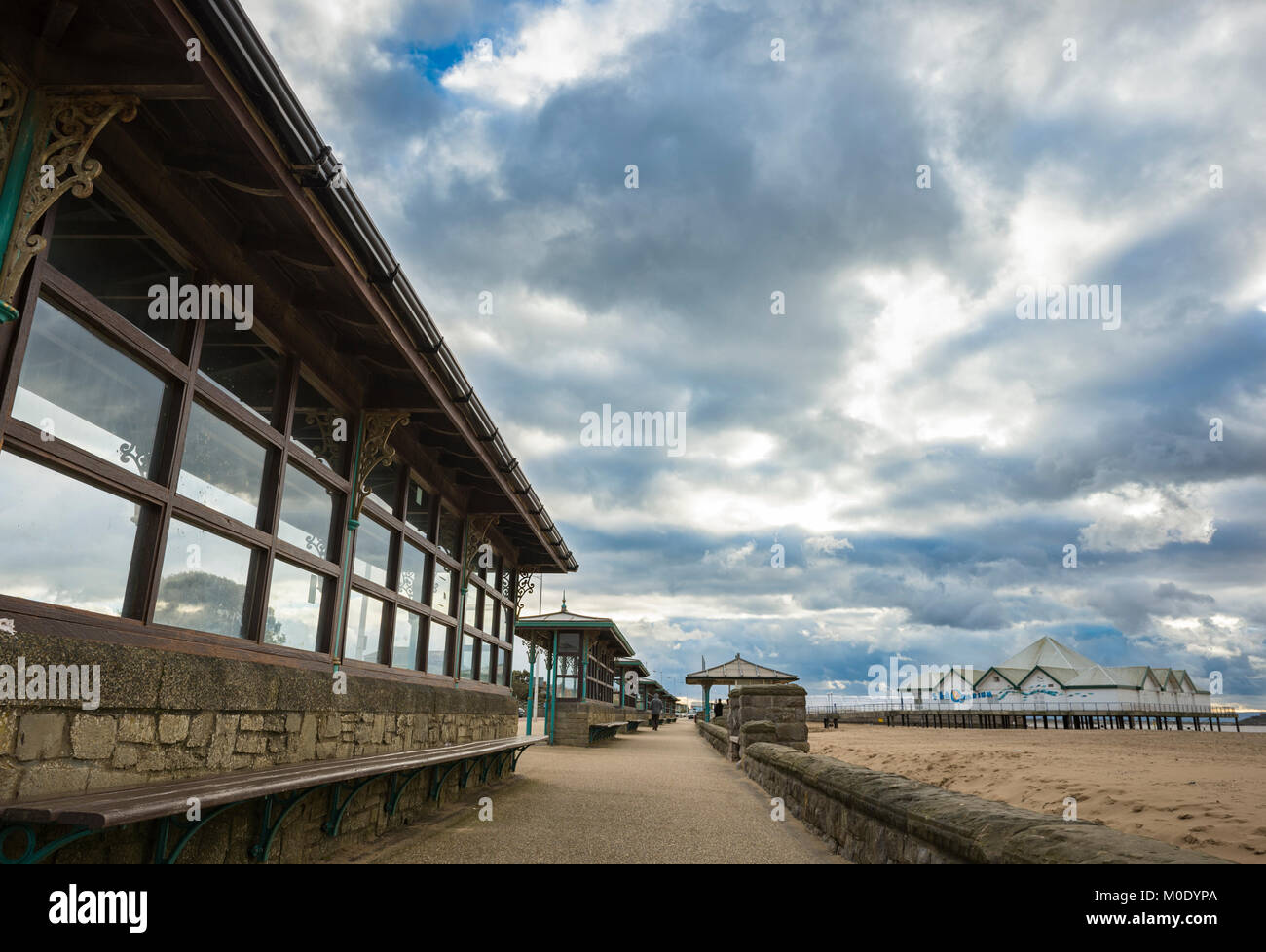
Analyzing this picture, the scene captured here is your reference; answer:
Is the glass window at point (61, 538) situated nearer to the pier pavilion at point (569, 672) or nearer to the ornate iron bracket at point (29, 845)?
the ornate iron bracket at point (29, 845)

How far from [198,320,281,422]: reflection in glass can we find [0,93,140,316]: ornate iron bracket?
5.00 feet

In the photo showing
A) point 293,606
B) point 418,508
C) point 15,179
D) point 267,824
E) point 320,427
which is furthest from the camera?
point 418,508

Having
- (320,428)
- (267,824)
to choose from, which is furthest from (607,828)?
(320,428)

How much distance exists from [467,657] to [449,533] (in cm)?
202

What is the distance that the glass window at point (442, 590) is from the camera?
9363 millimetres

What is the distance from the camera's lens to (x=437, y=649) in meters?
9.49

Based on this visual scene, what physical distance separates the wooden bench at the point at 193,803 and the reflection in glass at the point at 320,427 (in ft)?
8.52

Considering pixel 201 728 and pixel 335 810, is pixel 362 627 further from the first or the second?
pixel 201 728

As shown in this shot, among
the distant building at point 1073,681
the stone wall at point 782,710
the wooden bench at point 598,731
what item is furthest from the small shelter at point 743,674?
the distant building at point 1073,681

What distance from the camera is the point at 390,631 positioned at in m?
7.83

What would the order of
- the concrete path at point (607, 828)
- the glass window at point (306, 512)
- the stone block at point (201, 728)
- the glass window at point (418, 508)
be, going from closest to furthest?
the stone block at point (201, 728) → the glass window at point (306, 512) → the concrete path at point (607, 828) → the glass window at point (418, 508)

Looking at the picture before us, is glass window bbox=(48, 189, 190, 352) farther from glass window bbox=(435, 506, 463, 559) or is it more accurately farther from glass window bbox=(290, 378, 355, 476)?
glass window bbox=(435, 506, 463, 559)
